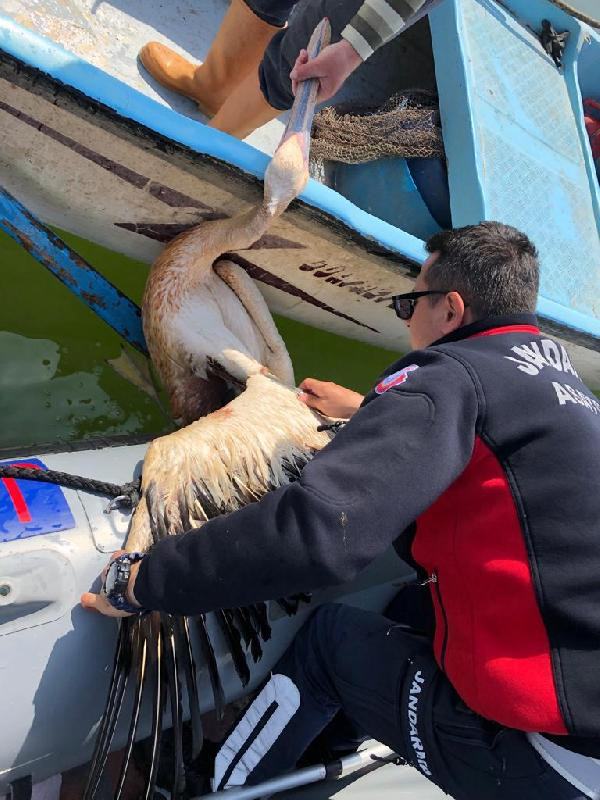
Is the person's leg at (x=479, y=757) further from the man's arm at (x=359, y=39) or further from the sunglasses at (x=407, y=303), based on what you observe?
the man's arm at (x=359, y=39)

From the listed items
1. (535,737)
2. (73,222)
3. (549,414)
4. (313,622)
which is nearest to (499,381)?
(549,414)

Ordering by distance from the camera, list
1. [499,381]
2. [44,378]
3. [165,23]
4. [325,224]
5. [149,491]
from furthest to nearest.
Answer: [165,23], [44,378], [325,224], [149,491], [499,381]

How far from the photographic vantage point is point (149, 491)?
5.40 ft

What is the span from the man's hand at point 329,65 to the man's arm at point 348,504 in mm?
1207

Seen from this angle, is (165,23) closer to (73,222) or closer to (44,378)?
(73,222)

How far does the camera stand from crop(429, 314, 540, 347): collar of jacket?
1.33 metres

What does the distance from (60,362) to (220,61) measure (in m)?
1.44

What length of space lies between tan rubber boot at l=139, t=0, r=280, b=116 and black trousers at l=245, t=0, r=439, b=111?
0.22 ft

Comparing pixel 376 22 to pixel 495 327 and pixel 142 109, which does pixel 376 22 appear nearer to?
pixel 142 109

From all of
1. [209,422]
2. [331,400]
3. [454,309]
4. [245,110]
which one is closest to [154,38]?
[245,110]

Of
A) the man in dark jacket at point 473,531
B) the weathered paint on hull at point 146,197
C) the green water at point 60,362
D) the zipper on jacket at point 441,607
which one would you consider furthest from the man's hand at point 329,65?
the zipper on jacket at point 441,607

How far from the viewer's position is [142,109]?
1.87 m

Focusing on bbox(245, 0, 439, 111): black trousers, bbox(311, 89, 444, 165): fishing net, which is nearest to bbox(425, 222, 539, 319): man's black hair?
bbox(245, 0, 439, 111): black trousers

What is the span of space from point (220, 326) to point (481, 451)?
135cm
